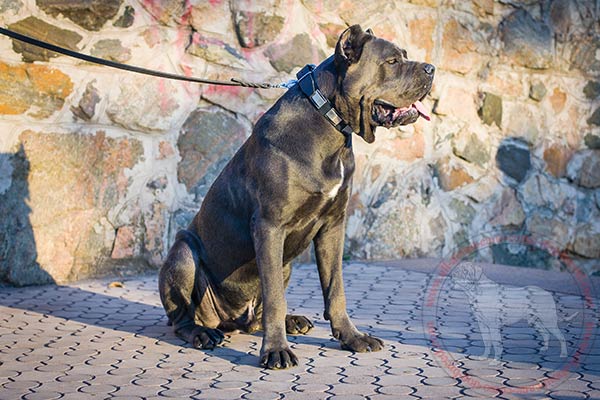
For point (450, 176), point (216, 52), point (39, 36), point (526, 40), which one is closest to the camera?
point (39, 36)

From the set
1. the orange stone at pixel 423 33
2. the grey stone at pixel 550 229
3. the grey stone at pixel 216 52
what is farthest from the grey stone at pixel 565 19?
the grey stone at pixel 216 52

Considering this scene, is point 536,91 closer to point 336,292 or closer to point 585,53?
point 585,53

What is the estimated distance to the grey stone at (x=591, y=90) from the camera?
7.05 metres

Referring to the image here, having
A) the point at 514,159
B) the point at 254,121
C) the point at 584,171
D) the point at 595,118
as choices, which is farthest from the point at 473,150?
Result: the point at 254,121

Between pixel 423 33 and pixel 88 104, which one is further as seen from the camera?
pixel 423 33

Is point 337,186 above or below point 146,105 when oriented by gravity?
below

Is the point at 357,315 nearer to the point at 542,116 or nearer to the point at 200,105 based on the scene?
the point at 200,105

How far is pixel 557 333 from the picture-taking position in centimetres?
402

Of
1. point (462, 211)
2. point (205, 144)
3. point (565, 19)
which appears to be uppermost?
point (565, 19)

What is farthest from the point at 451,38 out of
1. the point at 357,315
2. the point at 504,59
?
the point at 357,315

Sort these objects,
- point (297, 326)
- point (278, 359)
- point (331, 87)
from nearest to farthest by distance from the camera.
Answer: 1. point (278, 359)
2. point (331, 87)
3. point (297, 326)

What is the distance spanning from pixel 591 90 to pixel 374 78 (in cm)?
412

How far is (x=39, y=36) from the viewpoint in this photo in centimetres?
519

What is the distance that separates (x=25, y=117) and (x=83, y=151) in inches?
16.5
